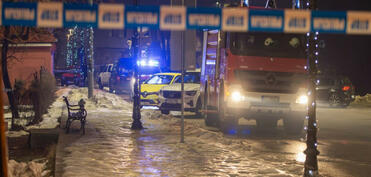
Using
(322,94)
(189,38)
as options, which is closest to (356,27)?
(322,94)

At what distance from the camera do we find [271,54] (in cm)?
1423

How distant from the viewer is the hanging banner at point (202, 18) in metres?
8.30

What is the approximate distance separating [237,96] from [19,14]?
7841mm

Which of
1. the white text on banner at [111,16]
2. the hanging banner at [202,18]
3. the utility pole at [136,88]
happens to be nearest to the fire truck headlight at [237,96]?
the utility pole at [136,88]

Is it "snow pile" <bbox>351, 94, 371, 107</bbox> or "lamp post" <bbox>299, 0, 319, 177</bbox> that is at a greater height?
"lamp post" <bbox>299, 0, 319, 177</bbox>

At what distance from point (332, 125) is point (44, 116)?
10.3m

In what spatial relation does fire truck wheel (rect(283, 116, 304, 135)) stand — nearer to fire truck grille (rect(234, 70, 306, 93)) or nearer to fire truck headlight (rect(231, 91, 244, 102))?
fire truck grille (rect(234, 70, 306, 93))

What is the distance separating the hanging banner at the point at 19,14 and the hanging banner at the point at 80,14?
21.0 inches

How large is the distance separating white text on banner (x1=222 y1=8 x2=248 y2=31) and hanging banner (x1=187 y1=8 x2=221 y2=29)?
12 centimetres

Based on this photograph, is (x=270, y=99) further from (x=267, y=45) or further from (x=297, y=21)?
(x=297, y=21)

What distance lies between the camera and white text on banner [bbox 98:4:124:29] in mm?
8086

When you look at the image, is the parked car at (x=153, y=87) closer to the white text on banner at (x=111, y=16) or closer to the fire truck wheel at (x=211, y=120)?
the fire truck wheel at (x=211, y=120)

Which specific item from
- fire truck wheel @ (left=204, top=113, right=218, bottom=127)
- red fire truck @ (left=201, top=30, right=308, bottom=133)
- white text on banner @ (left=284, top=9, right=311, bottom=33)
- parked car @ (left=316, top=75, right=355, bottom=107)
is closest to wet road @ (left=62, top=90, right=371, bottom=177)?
fire truck wheel @ (left=204, top=113, right=218, bottom=127)

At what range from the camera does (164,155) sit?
10.2m
